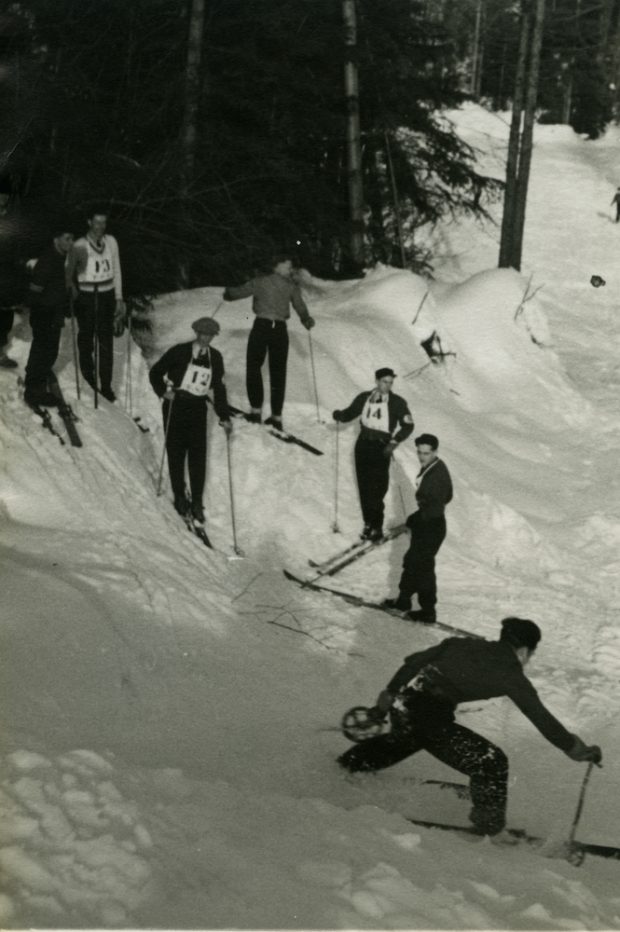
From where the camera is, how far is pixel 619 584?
1048 centimetres

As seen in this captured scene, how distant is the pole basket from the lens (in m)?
5.77

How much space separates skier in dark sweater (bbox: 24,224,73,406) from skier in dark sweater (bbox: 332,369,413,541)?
9.70 feet

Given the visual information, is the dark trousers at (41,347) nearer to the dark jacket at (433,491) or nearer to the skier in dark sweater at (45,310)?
the skier in dark sweater at (45,310)

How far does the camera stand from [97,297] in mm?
9805

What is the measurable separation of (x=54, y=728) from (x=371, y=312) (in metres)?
Answer: 12.2

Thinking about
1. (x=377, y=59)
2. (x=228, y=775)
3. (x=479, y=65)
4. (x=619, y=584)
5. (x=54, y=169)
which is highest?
(x=479, y=65)

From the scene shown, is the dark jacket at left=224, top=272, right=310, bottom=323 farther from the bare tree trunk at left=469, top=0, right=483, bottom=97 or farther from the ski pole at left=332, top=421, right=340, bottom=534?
the bare tree trunk at left=469, top=0, right=483, bottom=97

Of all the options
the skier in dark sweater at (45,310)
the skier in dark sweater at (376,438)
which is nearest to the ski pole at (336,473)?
the skier in dark sweater at (376,438)

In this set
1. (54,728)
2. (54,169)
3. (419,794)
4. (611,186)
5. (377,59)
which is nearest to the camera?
(54,728)

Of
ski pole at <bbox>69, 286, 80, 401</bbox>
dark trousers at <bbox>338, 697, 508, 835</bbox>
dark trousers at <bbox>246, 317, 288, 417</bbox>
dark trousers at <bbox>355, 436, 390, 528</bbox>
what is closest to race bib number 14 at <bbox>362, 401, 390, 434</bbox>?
dark trousers at <bbox>355, 436, 390, 528</bbox>

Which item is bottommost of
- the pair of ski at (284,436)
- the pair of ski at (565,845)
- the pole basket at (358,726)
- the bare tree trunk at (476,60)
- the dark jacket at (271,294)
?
the pair of ski at (565,845)

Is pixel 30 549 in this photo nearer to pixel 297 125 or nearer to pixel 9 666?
pixel 9 666

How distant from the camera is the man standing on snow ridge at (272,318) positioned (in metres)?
10.7

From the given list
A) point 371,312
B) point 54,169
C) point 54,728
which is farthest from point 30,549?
point 371,312
